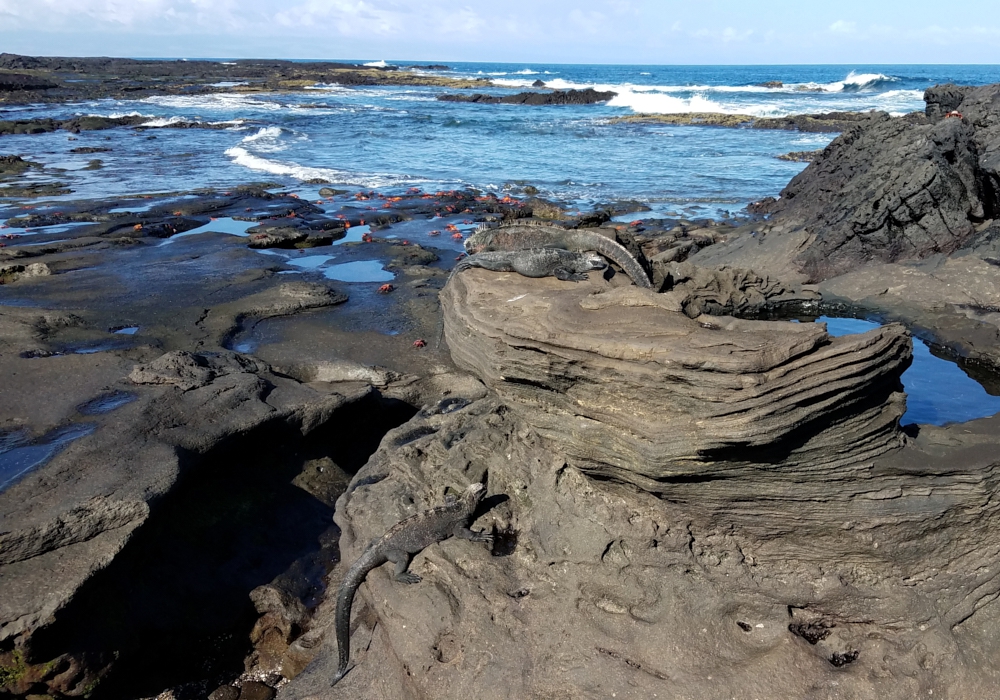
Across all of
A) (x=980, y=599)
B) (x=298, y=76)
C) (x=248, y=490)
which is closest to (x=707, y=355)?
(x=980, y=599)

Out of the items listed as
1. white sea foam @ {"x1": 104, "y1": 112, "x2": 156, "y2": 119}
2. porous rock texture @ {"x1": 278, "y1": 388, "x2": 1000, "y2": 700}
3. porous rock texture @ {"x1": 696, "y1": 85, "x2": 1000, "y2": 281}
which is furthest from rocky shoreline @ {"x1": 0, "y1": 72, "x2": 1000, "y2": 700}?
white sea foam @ {"x1": 104, "y1": 112, "x2": 156, "y2": 119}

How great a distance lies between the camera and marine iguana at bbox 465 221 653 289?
8279 mm

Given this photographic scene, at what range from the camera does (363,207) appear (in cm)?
2062

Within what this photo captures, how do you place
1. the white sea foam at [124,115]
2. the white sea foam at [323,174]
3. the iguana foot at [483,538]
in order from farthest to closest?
the white sea foam at [124,115]
the white sea foam at [323,174]
the iguana foot at [483,538]

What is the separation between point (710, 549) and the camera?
505cm

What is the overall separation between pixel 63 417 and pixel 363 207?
14461mm

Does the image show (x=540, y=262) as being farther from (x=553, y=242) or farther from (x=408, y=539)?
(x=408, y=539)

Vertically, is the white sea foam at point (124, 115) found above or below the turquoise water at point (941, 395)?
above

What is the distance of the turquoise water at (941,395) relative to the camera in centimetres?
635

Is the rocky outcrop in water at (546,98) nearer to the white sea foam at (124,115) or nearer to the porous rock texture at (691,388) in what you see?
the white sea foam at (124,115)

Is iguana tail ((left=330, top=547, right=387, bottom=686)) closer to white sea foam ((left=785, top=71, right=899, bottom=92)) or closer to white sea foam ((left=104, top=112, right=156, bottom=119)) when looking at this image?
white sea foam ((left=104, top=112, right=156, bottom=119))

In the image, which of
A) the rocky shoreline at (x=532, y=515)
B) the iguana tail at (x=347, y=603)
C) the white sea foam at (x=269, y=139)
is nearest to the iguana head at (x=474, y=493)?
the rocky shoreline at (x=532, y=515)

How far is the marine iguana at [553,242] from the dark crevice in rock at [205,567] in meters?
3.25

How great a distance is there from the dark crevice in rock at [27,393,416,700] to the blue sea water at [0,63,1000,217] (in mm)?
15234
